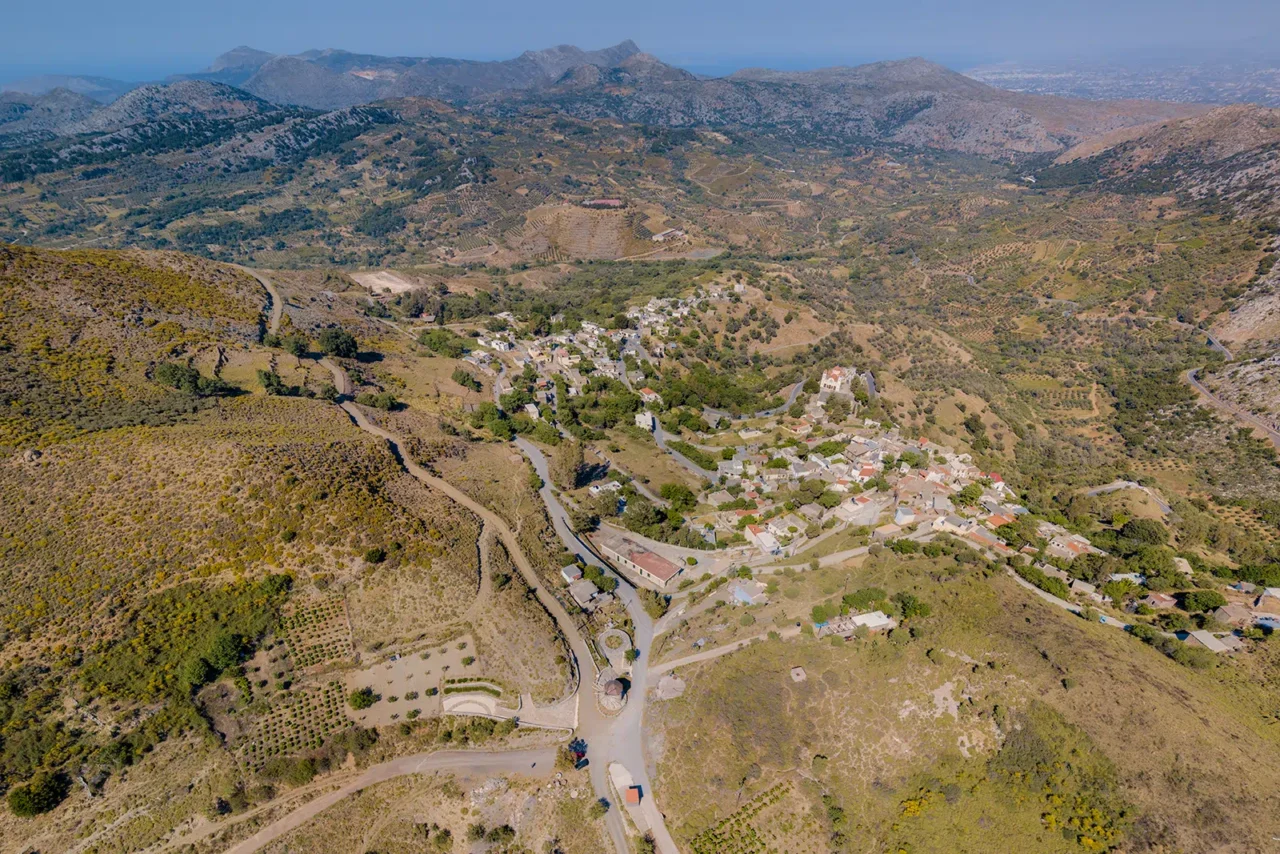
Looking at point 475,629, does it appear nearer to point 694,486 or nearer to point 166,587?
point 166,587

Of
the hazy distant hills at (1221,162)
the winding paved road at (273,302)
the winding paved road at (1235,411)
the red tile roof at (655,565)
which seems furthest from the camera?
the hazy distant hills at (1221,162)

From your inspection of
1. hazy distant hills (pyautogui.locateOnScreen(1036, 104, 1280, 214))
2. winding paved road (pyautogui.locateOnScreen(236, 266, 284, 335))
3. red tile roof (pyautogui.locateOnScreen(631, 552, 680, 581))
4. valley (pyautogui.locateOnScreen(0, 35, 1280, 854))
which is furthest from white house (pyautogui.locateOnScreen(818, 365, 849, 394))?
hazy distant hills (pyautogui.locateOnScreen(1036, 104, 1280, 214))

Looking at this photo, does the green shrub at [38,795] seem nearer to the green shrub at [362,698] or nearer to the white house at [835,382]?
the green shrub at [362,698]

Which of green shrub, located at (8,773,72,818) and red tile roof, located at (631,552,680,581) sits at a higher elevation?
green shrub, located at (8,773,72,818)

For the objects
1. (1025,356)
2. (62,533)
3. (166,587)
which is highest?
(62,533)

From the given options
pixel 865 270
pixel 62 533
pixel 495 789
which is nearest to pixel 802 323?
pixel 865 270

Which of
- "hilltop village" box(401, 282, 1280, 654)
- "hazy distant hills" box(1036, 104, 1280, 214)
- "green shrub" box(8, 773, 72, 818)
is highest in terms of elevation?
"hazy distant hills" box(1036, 104, 1280, 214)

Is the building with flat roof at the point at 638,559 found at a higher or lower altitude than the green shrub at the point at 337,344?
lower

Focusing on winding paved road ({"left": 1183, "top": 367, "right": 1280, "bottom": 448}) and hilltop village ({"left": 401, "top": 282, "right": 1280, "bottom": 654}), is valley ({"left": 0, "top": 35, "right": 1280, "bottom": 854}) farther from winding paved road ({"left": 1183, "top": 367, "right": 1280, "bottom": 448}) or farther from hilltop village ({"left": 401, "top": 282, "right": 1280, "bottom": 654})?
winding paved road ({"left": 1183, "top": 367, "right": 1280, "bottom": 448})

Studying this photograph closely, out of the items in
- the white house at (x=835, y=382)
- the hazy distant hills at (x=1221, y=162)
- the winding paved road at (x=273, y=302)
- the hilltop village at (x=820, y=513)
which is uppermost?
the hazy distant hills at (x=1221, y=162)

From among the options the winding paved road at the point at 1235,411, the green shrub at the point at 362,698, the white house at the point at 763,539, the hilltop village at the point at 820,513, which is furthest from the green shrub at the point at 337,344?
the winding paved road at the point at 1235,411

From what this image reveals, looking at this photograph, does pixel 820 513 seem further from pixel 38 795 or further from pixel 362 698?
pixel 38 795
